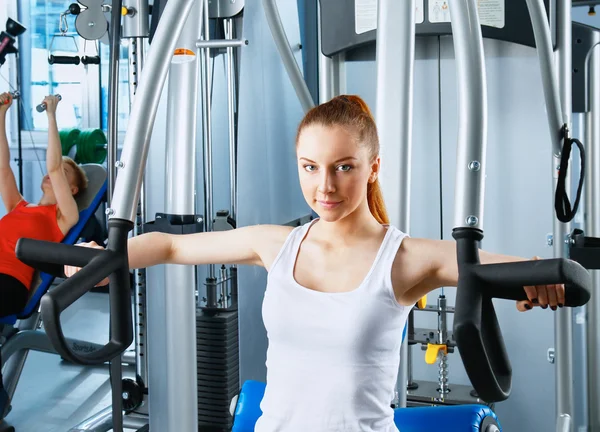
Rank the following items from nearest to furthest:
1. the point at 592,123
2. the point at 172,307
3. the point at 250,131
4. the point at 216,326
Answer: the point at 172,307 < the point at 250,131 < the point at 592,123 < the point at 216,326

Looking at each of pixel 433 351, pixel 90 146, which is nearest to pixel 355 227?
pixel 433 351

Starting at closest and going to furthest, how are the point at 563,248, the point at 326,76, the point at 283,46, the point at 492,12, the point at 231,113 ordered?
1. the point at 283,46
2. the point at 563,248
3. the point at 492,12
4. the point at 326,76
5. the point at 231,113

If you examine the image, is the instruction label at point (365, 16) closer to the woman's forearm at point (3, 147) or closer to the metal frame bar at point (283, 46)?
the metal frame bar at point (283, 46)

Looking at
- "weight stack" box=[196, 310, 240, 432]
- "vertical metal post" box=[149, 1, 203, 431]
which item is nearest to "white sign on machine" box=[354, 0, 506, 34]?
"vertical metal post" box=[149, 1, 203, 431]

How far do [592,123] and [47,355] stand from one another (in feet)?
12.0

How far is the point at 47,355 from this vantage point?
480 cm

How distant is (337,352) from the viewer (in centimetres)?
131

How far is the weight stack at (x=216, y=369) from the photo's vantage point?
3.12 metres

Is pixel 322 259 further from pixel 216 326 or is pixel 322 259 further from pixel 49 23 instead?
pixel 49 23

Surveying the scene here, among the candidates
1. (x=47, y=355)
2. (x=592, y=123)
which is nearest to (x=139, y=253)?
(x=592, y=123)

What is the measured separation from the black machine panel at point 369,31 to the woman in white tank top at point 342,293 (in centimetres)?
155

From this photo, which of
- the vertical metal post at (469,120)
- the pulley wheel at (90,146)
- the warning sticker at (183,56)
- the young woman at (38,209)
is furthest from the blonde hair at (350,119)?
the pulley wheel at (90,146)

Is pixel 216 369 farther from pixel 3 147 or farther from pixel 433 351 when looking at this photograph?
pixel 3 147

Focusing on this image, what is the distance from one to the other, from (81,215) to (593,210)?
2.56 m
